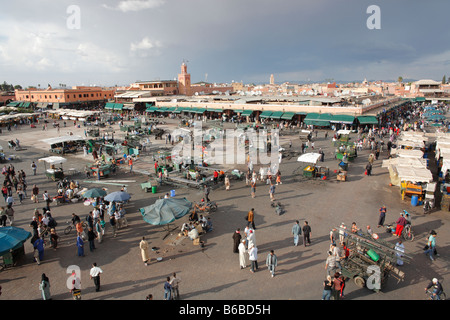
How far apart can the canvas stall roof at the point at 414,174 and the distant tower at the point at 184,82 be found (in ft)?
216

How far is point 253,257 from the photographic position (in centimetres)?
845

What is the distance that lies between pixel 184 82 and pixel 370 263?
71.5 meters

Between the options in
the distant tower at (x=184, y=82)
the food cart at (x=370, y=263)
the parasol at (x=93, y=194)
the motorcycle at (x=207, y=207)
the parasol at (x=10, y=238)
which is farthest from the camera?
the distant tower at (x=184, y=82)

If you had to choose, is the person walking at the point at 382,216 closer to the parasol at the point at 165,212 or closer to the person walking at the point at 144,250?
the parasol at the point at 165,212

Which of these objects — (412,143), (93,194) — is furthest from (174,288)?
(412,143)

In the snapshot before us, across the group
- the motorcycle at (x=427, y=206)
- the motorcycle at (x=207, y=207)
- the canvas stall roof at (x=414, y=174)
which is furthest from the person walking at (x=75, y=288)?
the canvas stall roof at (x=414, y=174)

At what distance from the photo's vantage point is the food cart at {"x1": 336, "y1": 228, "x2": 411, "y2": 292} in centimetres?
769

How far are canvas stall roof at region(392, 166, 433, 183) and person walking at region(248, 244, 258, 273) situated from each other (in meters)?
9.53

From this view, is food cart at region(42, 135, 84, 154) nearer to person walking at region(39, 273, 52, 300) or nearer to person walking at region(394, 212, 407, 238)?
person walking at region(39, 273, 52, 300)

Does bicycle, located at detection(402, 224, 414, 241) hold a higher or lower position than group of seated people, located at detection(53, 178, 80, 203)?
lower

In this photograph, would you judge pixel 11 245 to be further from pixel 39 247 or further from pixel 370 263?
pixel 370 263

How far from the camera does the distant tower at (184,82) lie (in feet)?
240

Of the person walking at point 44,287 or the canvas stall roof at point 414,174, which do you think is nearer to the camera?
the person walking at point 44,287

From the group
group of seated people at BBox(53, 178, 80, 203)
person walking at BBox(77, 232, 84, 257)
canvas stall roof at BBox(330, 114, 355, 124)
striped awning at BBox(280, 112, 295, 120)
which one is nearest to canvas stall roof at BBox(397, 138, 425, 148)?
canvas stall roof at BBox(330, 114, 355, 124)
